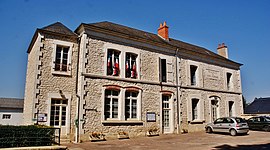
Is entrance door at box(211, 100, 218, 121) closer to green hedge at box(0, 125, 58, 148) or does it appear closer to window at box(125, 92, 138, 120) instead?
window at box(125, 92, 138, 120)

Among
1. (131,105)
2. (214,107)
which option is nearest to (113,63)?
(131,105)

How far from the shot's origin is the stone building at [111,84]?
11.1 m

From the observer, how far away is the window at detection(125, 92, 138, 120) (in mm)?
12797

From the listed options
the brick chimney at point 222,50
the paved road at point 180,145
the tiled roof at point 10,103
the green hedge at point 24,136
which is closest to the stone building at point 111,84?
the paved road at point 180,145

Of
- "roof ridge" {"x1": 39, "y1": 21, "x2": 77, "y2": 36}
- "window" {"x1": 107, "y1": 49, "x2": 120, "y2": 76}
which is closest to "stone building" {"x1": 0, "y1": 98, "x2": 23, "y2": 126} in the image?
"roof ridge" {"x1": 39, "y1": 21, "x2": 77, "y2": 36}

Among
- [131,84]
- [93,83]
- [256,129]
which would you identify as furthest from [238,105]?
[93,83]

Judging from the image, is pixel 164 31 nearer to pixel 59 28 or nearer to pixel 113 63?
pixel 113 63

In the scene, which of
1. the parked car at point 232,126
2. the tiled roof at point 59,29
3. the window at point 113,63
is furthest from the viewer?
the parked car at point 232,126

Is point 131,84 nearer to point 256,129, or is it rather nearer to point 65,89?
point 65,89

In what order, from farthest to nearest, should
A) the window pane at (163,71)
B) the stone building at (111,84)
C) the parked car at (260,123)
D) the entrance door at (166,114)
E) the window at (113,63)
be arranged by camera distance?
the parked car at (260,123) < the window pane at (163,71) < the entrance door at (166,114) < the window at (113,63) < the stone building at (111,84)

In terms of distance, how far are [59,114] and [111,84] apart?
9.78 ft

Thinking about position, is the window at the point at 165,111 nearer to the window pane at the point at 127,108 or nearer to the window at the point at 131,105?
the window at the point at 131,105

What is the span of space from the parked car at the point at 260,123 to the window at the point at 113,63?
1056cm

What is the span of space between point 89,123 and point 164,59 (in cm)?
657
